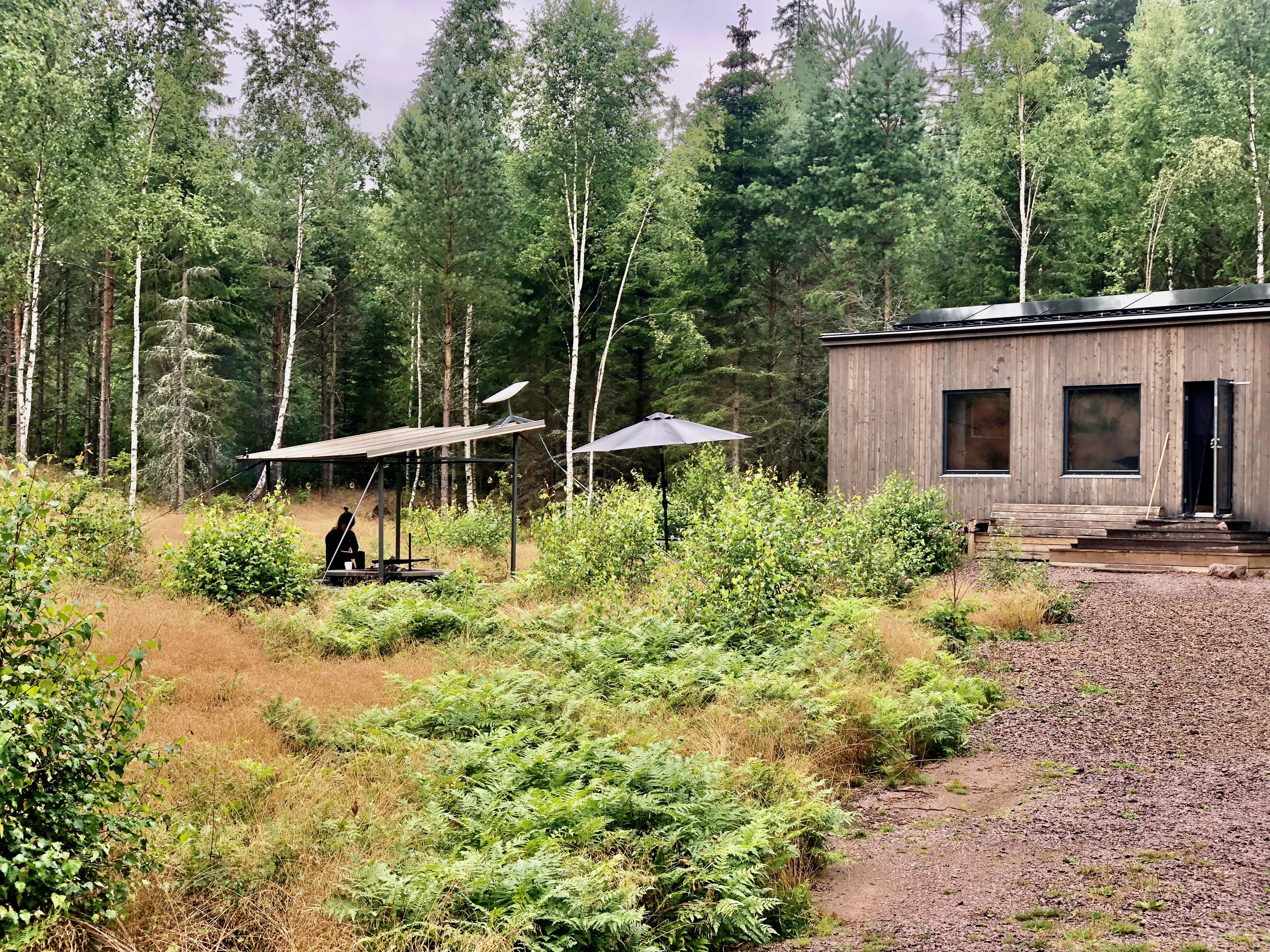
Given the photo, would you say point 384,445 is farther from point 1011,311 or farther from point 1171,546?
point 1011,311

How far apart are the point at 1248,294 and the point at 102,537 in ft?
52.8

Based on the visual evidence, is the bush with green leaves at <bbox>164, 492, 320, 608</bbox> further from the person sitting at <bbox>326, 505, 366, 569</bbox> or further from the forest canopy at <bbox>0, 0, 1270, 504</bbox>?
the forest canopy at <bbox>0, 0, 1270, 504</bbox>

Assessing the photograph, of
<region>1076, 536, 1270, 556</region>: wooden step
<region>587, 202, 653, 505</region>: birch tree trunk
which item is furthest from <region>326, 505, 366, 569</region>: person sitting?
<region>587, 202, 653, 505</region>: birch tree trunk

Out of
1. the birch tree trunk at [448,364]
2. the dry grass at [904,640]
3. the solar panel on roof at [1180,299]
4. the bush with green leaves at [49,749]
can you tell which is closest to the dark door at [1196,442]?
the solar panel on roof at [1180,299]

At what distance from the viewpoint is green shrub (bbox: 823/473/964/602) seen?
10.5 meters

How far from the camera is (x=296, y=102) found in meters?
25.0

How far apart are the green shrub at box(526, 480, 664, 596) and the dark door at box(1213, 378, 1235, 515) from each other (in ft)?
28.0

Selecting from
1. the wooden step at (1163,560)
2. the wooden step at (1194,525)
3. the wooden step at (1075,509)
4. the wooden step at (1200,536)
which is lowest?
the wooden step at (1163,560)

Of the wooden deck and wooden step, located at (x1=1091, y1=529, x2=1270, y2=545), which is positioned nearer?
the wooden deck

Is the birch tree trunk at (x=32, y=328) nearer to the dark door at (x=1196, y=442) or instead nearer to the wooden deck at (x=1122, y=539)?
the wooden deck at (x=1122, y=539)

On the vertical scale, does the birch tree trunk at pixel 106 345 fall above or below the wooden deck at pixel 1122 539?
above

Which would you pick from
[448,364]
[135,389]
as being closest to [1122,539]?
[448,364]

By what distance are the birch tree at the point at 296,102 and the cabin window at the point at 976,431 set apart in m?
15.5

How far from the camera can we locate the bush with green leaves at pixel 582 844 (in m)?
3.88
